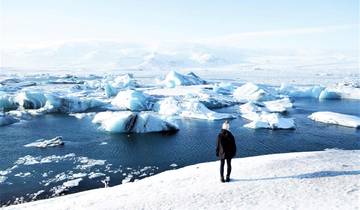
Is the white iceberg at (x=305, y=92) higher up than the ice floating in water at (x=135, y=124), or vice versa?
the ice floating in water at (x=135, y=124)

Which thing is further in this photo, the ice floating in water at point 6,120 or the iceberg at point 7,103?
the iceberg at point 7,103

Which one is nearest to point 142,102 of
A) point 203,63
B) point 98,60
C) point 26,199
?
point 26,199

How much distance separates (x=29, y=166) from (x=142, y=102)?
857 inches

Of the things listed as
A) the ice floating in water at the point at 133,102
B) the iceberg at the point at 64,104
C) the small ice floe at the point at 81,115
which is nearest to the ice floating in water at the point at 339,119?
the ice floating in water at the point at 133,102

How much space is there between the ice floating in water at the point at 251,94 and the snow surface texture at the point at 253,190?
3573 cm

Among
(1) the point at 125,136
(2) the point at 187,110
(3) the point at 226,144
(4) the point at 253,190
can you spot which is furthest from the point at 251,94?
(4) the point at 253,190

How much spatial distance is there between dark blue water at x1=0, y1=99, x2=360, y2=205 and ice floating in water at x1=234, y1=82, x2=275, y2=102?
44.8ft

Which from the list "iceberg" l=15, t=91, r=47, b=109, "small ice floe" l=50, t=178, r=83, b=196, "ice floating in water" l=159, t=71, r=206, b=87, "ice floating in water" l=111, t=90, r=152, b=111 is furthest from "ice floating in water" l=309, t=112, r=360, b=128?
"ice floating in water" l=159, t=71, r=206, b=87

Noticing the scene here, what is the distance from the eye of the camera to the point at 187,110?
124 ft

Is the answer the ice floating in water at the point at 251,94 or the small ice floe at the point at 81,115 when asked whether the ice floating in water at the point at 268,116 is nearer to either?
the ice floating in water at the point at 251,94

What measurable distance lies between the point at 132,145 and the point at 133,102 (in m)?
15.5

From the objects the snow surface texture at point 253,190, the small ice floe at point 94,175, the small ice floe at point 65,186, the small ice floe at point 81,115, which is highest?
the snow surface texture at point 253,190

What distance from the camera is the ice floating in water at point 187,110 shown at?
35.9m

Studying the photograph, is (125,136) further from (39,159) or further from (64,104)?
(64,104)
